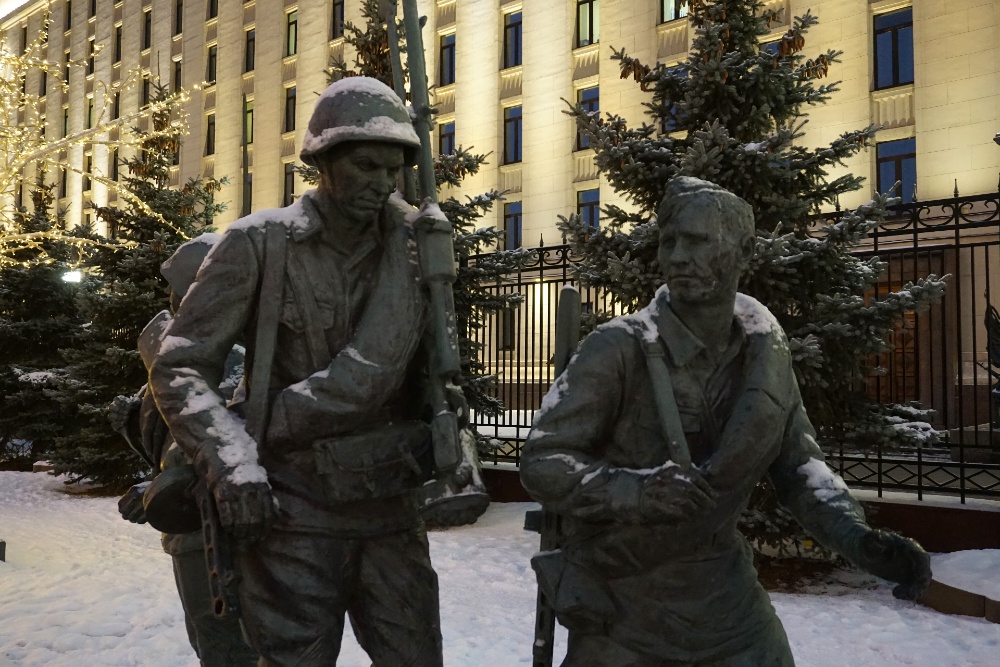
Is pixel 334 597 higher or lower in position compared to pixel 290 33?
lower

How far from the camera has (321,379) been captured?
278 centimetres

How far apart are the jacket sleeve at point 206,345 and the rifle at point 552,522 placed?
943 mm

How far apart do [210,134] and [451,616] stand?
2860 cm

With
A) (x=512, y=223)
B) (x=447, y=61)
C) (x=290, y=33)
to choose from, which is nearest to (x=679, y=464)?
(x=512, y=223)

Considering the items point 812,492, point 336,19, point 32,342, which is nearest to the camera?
point 812,492

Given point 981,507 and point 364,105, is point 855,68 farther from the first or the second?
point 364,105

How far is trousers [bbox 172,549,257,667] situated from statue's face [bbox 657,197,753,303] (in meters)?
2.55

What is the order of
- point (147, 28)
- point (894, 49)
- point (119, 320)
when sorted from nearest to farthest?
point (119, 320) → point (894, 49) → point (147, 28)

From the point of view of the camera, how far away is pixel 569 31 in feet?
72.1

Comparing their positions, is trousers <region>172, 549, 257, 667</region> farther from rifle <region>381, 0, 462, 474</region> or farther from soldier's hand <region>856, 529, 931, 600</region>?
soldier's hand <region>856, 529, 931, 600</region>

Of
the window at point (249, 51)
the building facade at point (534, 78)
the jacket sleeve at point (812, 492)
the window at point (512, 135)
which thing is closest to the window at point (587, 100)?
the building facade at point (534, 78)

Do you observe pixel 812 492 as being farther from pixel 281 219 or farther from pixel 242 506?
pixel 281 219

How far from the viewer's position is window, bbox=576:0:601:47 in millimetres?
21688

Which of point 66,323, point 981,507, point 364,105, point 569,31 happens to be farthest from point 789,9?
point 364,105
